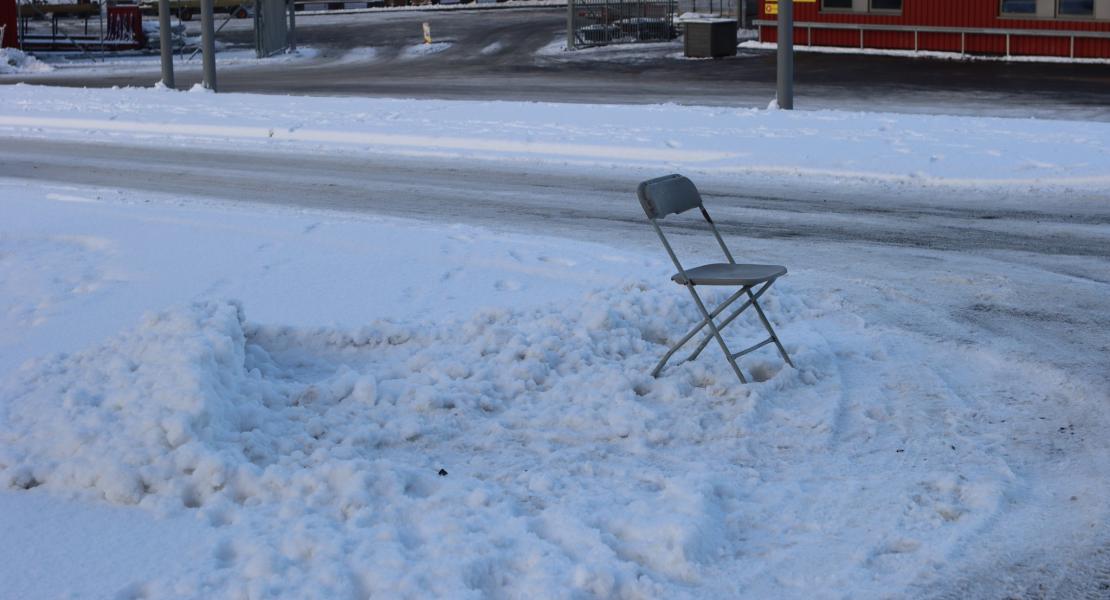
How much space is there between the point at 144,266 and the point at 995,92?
17.1m

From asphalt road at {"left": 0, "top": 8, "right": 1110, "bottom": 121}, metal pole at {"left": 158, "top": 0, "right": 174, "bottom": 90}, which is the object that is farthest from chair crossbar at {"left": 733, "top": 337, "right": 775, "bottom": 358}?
metal pole at {"left": 158, "top": 0, "right": 174, "bottom": 90}

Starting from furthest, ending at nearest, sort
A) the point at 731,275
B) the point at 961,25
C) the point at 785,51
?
the point at 961,25 < the point at 785,51 < the point at 731,275

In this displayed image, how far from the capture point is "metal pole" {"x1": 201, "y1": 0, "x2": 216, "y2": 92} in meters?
23.2

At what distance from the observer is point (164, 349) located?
6578 mm

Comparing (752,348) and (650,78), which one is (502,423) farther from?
(650,78)

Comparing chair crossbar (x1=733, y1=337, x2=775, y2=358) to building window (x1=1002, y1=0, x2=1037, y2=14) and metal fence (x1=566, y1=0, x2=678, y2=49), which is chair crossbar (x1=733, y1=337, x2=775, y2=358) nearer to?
building window (x1=1002, y1=0, x2=1037, y2=14)

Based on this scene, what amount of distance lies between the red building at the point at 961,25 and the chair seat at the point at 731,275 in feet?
76.8

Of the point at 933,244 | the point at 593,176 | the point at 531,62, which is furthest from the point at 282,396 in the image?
the point at 531,62

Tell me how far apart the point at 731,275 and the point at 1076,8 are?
954 inches

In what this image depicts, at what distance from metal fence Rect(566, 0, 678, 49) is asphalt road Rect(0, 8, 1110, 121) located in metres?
1.25

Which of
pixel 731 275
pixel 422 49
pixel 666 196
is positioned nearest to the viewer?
pixel 731 275

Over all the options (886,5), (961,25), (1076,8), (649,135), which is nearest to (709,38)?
(886,5)

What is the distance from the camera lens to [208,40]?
933 inches

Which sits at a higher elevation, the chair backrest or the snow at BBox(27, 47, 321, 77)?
the snow at BBox(27, 47, 321, 77)
